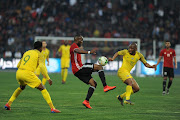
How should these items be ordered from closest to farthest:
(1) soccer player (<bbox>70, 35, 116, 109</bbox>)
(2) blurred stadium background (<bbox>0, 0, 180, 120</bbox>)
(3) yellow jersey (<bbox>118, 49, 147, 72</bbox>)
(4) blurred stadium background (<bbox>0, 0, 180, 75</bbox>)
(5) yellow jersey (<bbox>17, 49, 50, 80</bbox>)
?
(5) yellow jersey (<bbox>17, 49, 50, 80</bbox>) < (1) soccer player (<bbox>70, 35, 116, 109</bbox>) < (3) yellow jersey (<bbox>118, 49, 147, 72</bbox>) < (2) blurred stadium background (<bbox>0, 0, 180, 120</bbox>) < (4) blurred stadium background (<bbox>0, 0, 180, 75</bbox>)

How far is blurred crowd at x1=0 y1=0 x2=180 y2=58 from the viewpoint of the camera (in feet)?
115

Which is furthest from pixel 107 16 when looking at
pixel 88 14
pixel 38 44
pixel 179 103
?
pixel 38 44

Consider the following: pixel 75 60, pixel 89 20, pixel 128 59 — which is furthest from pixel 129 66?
pixel 89 20

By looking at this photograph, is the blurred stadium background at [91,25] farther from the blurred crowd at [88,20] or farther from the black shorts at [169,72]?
the black shorts at [169,72]

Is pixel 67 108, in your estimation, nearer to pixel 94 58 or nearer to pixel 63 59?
pixel 63 59

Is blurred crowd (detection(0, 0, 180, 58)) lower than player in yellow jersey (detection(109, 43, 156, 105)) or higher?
higher

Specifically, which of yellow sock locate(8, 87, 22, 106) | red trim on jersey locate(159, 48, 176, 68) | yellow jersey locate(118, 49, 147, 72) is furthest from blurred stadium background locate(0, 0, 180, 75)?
yellow sock locate(8, 87, 22, 106)

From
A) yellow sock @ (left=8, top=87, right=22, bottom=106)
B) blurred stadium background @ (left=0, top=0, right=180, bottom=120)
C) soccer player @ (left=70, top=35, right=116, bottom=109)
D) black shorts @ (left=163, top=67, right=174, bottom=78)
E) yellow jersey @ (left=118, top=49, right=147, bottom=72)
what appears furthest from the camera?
blurred stadium background @ (left=0, top=0, right=180, bottom=120)

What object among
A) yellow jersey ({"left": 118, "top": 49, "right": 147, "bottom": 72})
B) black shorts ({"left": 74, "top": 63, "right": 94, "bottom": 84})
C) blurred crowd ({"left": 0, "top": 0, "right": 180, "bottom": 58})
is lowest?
black shorts ({"left": 74, "top": 63, "right": 94, "bottom": 84})

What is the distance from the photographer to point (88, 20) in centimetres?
3641

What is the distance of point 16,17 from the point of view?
37375 millimetres

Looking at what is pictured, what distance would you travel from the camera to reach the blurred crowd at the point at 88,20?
35094 mm

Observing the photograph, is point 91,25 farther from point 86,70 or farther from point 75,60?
point 86,70

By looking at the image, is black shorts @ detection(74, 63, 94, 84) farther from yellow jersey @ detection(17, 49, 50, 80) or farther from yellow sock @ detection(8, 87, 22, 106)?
yellow sock @ detection(8, 87, 22, 106)
